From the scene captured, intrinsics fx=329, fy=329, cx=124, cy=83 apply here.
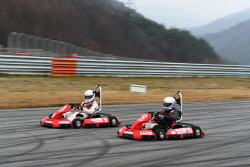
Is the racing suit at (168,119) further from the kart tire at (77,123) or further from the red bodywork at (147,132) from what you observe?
the kart tire at (77,123)

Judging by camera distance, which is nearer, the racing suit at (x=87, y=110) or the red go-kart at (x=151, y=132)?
Result: the red go-kart at (x=151, y=132)

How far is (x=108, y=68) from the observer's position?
21250 mm

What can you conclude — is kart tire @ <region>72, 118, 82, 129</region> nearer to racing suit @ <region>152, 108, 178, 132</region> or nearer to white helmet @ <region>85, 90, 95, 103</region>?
white helmet @ <region>85, 90, 95, 103</region>

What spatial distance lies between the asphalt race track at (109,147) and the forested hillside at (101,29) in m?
27.1

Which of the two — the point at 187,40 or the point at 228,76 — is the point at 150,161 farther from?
the point at 187,40

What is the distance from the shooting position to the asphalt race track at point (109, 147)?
5.41 m

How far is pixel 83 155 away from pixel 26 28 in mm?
33890

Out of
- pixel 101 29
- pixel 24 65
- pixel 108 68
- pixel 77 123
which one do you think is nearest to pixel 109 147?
pixel 77 123

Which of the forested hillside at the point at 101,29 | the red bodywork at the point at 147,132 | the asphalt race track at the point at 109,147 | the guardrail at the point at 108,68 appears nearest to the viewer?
the asphalt race track at the point at 109,147

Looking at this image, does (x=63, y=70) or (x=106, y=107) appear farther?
(x=63, y=70)

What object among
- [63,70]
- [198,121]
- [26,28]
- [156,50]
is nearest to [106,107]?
[198,121]

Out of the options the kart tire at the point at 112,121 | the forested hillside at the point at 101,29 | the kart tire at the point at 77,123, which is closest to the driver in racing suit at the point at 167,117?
the kart tire at the point at 112,121

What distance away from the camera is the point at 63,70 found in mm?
19750

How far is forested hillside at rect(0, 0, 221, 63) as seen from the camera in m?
37.9
